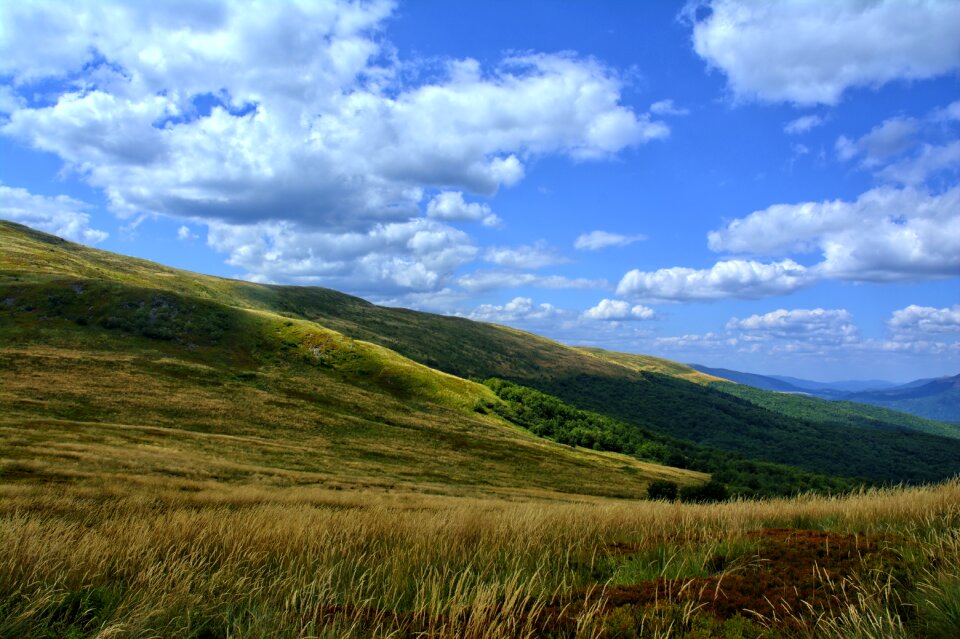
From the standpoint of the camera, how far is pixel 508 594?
15.3ft

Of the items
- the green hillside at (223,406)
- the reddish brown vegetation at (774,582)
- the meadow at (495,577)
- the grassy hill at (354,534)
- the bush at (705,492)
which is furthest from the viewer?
the bush at (705,492)

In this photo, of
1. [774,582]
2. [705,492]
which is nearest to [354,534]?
[774,582]

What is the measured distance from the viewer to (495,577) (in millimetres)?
6078

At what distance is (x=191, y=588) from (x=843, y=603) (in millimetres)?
7239

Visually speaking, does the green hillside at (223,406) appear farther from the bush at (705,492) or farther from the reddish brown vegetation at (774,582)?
the reddish brown vegetation at (774,582)

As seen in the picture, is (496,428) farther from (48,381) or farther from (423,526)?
(423,526)

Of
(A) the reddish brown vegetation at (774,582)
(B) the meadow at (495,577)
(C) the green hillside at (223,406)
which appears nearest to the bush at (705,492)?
(C) the green hillside at (223,406)

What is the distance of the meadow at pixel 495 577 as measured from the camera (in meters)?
4.69

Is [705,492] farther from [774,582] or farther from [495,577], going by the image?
[495,577]

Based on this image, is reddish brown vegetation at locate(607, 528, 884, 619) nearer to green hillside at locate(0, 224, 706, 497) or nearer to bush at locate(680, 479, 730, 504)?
green hillside at locate(0, 224, 706, 497)

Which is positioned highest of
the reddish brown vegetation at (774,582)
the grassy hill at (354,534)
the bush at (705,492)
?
the reddish brown vegetation at (774,582)

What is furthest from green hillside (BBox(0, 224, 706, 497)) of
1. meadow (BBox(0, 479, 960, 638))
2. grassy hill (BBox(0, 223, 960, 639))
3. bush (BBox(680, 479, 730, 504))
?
meadow (BBox(0, 479, 960, 638))

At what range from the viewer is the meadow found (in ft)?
15.4

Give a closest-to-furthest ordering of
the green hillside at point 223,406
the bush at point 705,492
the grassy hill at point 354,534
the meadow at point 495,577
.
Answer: the meadow at point 495,577 < the grassy hill at point 354,534 < the green hillside at point 223,406 < the bush at point 705,492
